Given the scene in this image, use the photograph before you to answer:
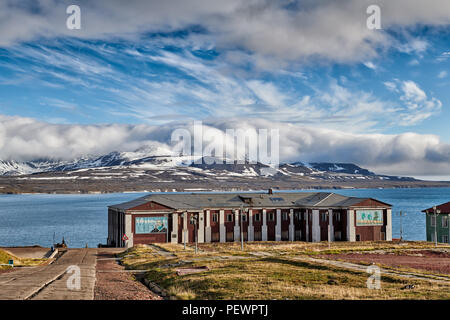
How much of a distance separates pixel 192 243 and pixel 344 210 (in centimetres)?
2998

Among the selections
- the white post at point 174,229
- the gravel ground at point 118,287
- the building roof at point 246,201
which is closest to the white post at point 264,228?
the building roof at point 246,201

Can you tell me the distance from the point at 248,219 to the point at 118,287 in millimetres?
60593

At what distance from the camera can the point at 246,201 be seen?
9406 cm

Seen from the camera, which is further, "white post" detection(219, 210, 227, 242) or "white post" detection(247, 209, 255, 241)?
"white post" detection(247, 209, 255, 241)

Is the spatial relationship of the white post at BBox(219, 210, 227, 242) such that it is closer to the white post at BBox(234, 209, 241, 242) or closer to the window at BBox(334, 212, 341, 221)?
the white post at BBox(234, 209, 241, 242)

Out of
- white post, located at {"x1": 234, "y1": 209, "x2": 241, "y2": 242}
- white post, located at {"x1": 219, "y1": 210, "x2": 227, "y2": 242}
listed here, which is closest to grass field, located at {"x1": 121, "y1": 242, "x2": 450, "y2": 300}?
white post, located at {"x1": 219, "y1": 210, "x2": 227, "y2": 242}

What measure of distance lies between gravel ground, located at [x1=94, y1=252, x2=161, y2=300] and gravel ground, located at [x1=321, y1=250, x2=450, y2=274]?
24152 millimetres

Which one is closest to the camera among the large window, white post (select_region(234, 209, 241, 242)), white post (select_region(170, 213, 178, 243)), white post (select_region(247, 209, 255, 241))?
the large window

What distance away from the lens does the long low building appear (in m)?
83.3

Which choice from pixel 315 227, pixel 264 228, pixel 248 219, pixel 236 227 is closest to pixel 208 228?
pixel 236 227

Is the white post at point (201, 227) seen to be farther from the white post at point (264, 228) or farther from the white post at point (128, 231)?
the white post at point (128, 231)

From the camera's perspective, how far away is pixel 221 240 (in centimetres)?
9006
